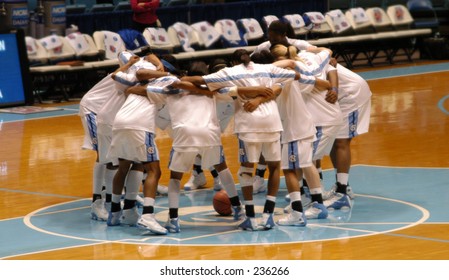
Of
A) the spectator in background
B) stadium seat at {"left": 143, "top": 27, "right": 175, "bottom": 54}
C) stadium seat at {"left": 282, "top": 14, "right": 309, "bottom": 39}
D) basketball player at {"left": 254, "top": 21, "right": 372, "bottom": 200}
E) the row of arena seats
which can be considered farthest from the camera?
stadium seat at {"left": 282, "top": 14, "right": 309, "bottom": 39}

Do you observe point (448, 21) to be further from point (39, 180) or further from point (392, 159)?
point (39, 180)

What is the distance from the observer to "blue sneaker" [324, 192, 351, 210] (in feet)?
39.0

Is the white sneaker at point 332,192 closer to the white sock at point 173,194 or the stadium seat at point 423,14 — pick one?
the white sock at point 173,194

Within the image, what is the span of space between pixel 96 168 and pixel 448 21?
63.6 ft

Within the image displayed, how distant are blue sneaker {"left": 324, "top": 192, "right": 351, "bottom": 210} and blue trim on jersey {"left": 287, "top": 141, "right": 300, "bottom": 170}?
3.18 feet

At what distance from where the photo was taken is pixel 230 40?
82.6ft

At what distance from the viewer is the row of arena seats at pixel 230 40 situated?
22.5 meters

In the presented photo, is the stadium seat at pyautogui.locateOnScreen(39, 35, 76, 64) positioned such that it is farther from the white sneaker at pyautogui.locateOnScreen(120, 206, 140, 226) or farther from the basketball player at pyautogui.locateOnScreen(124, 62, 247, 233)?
the basketball player at pyautogui.locateOnScreen(124, 62, 247, 233)

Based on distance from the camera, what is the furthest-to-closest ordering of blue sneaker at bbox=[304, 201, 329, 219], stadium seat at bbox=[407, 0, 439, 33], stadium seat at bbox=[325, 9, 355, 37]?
stadium seat at bbox=[407, 0, 439, 33] → stadium seat at bbox=[325, 9, 355, 37] → blue sneaker at bbox=[304, 201, 329, 219]

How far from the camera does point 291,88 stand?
1120 cm

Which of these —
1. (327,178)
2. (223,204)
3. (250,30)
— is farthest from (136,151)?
(250,30)

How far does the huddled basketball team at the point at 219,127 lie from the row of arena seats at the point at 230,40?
308 inches

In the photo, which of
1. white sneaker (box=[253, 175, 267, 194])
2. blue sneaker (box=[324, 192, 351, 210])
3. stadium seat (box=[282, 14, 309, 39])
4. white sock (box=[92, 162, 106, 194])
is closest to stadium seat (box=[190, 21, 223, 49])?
stadium seat (box=[282, 14, 309, 39])

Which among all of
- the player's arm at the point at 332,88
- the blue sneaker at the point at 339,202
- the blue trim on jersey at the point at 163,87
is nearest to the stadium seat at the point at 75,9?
the player's arm at the point at 332,88
